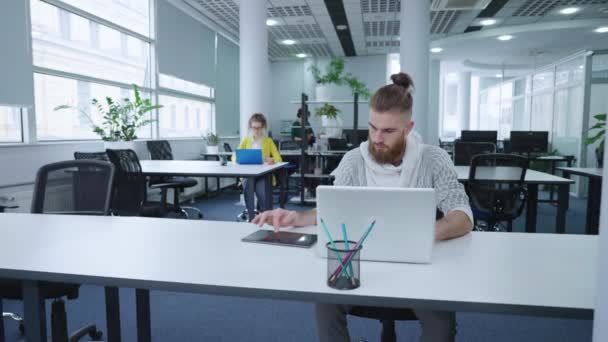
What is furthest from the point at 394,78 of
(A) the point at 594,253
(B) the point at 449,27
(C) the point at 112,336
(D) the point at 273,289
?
(B) the point at 449,27

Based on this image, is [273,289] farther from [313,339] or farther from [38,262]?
[313,339]

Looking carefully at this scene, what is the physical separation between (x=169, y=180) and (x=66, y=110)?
1.39m

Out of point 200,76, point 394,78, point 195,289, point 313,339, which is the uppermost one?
point 200,76

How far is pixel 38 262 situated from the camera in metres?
1.18

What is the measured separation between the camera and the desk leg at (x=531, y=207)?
3.59 meters

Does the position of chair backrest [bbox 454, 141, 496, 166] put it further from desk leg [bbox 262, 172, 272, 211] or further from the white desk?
the white desk

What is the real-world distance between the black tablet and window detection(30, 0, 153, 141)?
12.8 ft

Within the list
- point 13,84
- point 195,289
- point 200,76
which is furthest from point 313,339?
point 200,76

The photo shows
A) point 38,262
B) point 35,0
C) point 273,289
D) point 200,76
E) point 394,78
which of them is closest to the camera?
point 273,289

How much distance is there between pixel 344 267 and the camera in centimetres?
98

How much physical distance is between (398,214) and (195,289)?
0.55m

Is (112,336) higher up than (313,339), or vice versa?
(112,336)

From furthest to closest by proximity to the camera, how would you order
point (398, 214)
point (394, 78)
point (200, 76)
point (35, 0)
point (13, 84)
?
1. point (200, 76)
2. point (35, 0)
3. point (13, 84)
4. point (394, 78)
5. point (398, 214)

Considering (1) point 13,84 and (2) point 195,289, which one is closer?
(2) point 195,289
